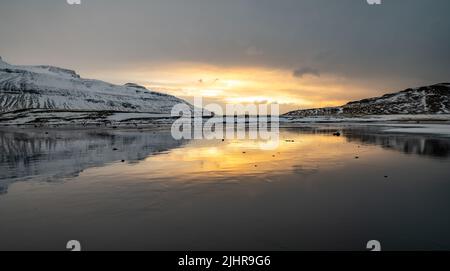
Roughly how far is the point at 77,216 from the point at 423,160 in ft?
62.7

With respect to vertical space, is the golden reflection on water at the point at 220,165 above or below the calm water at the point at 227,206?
above

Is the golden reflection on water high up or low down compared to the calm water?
up

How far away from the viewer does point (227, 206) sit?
990 cm

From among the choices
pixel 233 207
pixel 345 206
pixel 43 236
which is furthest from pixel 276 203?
pixel 43 236

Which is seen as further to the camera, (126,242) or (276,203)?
(276,203)

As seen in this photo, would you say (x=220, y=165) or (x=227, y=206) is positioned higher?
(x=220, y=165)

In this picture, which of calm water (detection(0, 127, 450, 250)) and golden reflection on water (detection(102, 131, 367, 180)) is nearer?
calm water (detection(0, 127, 450, 250))

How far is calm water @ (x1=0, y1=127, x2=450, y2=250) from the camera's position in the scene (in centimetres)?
732

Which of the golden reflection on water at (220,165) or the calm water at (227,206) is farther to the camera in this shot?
the golden reflection on water at (220,165)

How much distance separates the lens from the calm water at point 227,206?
7320 mm

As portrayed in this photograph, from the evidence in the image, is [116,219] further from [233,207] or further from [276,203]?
[276,203]

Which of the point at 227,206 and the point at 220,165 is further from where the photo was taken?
the point at 220,165

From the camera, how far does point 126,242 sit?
7.23 metres
